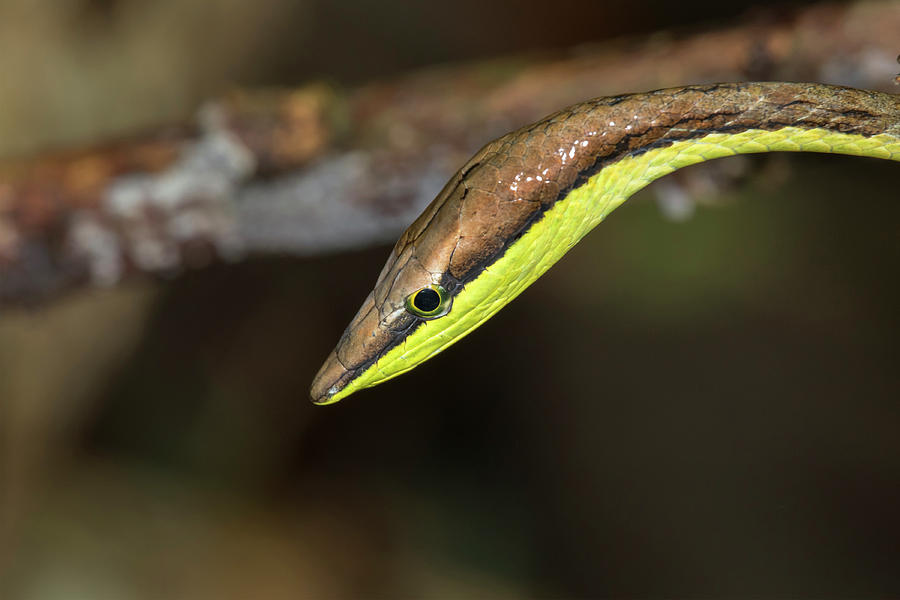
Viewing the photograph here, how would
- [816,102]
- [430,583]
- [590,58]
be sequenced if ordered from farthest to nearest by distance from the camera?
1. [430,583]
2. [590,58]
3. [816,102]

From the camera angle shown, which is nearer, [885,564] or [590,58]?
[590,58]

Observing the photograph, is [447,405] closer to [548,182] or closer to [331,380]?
[331,380]

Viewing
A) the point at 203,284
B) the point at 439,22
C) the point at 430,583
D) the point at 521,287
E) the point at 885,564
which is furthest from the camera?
the point at 439,22

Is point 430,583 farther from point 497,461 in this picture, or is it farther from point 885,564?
point 885,564

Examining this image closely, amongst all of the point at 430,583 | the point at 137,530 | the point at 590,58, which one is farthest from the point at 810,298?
the point at 137,530

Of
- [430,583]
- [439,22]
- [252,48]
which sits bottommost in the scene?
[430,583]

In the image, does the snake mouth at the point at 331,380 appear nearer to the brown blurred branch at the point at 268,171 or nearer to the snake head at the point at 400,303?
the snake head at the point at 400,303
